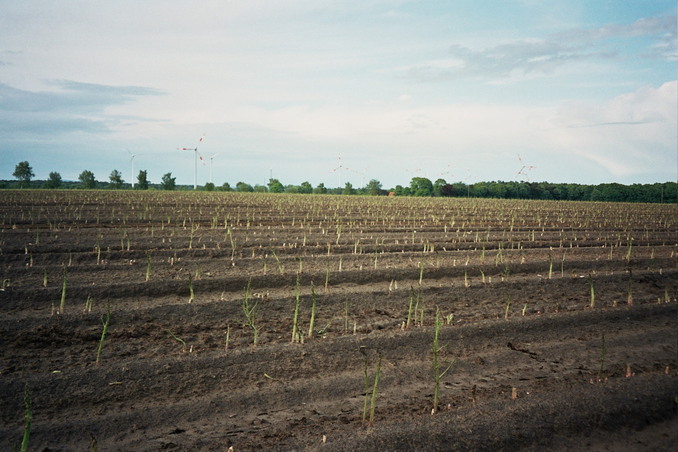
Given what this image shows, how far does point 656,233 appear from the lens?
691 inches

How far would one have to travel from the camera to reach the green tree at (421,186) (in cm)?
8799

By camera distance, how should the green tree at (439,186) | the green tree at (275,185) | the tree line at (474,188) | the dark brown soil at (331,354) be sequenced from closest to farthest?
the dark brown soil at (331,354) < the tree line at (474,188) < the green tree at (439,186) < the green tree at (275,185)

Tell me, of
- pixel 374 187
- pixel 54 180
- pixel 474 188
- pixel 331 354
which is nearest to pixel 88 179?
pixel 54 180

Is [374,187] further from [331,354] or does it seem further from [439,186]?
[331,354]

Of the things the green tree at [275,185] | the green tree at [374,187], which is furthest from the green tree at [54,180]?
the green tree at [374,187]

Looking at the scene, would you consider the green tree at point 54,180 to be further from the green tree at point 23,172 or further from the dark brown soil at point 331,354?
the dark brown soil at point 331,354

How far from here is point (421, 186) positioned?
9094 cm

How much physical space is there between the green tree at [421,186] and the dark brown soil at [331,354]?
257ft

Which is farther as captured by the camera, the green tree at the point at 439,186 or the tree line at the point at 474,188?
the green tree at the point at 439,186

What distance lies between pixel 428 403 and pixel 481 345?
1.68 meters

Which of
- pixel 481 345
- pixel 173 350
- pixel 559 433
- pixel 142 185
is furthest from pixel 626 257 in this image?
pixel 142 185

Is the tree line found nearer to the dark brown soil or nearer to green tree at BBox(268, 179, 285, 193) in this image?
green tree at BBox(268, 179, 285, 193)

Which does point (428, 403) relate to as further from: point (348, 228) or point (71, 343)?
point (348, 228)

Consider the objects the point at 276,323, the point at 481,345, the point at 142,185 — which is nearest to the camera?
the point at 481,345
